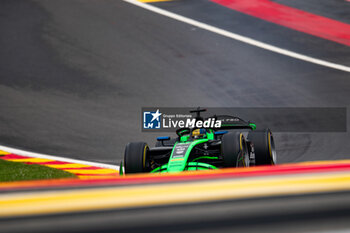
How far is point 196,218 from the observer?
1175 millimetres

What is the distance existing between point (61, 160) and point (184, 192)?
7.42 m

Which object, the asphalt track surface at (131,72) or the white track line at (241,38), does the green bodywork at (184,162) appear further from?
the white track line at (241,38)

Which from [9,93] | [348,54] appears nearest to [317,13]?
[348,54]

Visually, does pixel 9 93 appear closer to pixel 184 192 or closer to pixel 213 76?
pixel 213 76

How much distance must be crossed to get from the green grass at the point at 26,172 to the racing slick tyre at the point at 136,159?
6.35 feet

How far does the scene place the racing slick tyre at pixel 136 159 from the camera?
5.31 meters

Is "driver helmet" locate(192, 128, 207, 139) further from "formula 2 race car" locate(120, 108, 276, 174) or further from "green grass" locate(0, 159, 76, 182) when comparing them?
"green grass" locate(0, 159, 76, 182)

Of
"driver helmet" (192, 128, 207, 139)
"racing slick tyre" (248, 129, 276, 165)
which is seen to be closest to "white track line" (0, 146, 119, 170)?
"driver helmet" (192, 128, 207, 139)

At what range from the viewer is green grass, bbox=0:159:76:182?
6636 mm

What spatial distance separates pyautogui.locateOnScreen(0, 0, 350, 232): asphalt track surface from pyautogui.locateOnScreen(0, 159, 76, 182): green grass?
1195mm

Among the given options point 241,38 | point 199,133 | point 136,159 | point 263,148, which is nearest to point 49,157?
point 136,159

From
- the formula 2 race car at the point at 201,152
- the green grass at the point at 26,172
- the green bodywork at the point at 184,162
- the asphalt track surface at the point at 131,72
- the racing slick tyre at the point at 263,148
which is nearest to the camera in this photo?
the formula 2 race car at the point at 201,152

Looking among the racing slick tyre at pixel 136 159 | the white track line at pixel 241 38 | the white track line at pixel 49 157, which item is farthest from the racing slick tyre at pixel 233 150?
the white track line at pixel 241 38

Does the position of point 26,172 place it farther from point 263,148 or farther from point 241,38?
point 241,38
